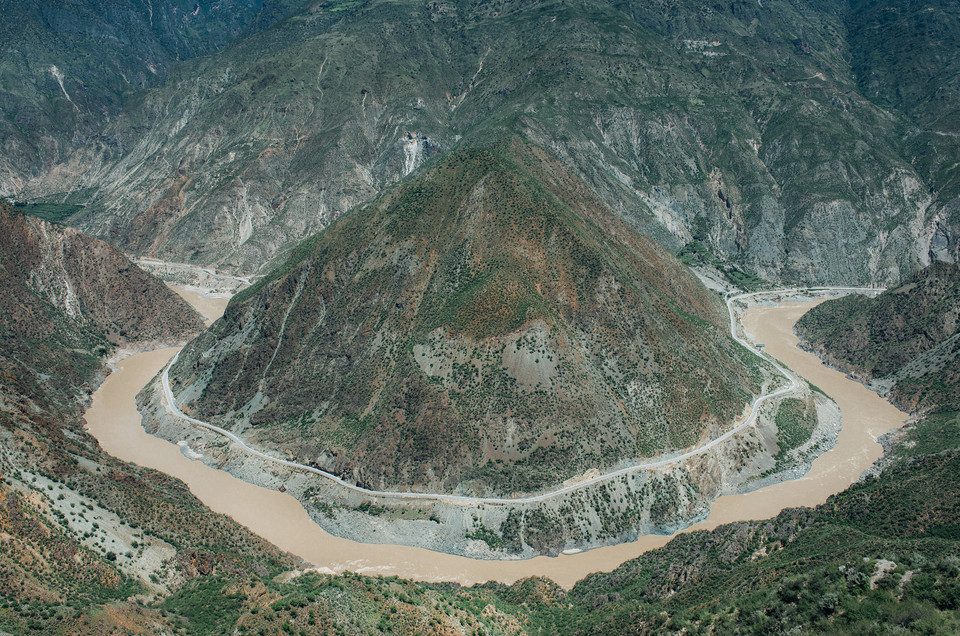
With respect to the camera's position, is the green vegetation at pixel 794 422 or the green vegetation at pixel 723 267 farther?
the green vegetation at pixel 723 267

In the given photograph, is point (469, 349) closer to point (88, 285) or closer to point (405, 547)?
point (405, 547)

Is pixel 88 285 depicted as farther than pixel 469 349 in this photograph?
Yes

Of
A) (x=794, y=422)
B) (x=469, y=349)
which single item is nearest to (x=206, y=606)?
(x=469, y=349)

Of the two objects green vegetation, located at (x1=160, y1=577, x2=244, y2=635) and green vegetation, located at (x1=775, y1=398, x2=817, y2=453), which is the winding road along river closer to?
green vegetation, located at (x1=775, y1=398, x2=817, y2=453)

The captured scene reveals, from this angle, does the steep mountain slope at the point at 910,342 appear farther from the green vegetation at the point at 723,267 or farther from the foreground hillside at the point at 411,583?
the foreground hillside at the point at 411,583

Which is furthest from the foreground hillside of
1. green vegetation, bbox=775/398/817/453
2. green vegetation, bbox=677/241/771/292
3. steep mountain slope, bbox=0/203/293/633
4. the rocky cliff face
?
green vegetation, bbox=677/241/771/292

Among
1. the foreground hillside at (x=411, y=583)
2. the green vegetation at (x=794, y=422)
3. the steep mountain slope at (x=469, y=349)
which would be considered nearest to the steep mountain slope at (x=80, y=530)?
the foreground hillside at (x=411, y=583)

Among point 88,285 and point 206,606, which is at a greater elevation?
point 88,285
